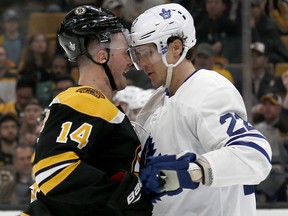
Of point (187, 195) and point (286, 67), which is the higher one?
point (187, 195)

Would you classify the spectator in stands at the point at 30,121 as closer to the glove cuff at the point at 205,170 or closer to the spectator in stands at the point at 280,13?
the spectator in stands at the point at 280,13

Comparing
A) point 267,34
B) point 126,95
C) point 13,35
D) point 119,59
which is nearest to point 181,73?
point 119,59

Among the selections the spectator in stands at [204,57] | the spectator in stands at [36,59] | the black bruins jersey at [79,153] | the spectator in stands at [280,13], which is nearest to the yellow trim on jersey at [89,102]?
the black bruins jersey at [79,153]

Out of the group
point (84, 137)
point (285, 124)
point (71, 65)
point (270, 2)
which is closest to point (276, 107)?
point (285, 124)

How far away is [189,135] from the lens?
7.42 ft

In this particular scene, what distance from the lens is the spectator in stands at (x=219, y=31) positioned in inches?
186

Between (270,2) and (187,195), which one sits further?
(270,2)

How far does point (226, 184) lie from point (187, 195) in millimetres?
223

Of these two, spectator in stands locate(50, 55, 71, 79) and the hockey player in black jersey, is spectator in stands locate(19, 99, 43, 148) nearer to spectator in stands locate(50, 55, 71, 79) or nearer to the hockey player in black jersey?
spectator in stands locate(50, 55, 71, 79)

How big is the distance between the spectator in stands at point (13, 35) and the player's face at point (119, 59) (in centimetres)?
279

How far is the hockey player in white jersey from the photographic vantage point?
2.08 metres

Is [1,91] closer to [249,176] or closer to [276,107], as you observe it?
[276,107]

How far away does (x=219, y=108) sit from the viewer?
7.11ft

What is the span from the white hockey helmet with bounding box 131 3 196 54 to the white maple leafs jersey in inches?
5.4
